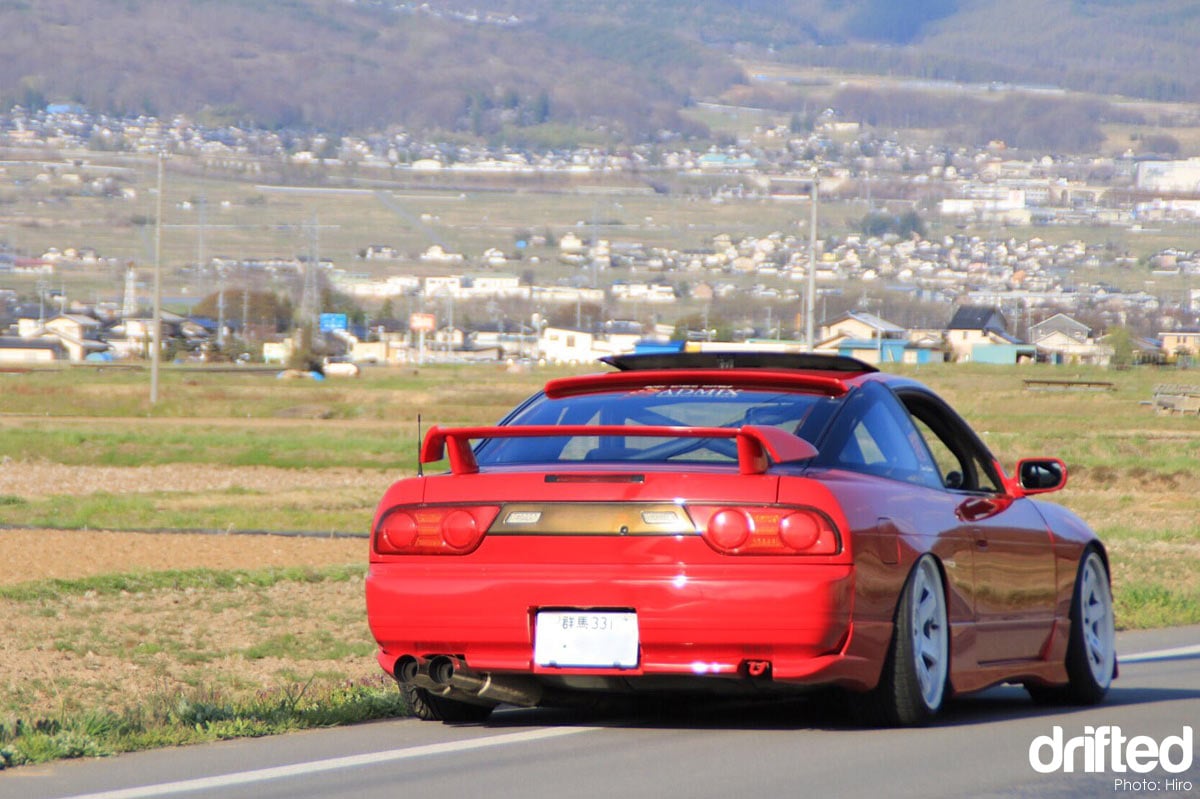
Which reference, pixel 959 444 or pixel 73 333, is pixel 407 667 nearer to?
pixel 959 444

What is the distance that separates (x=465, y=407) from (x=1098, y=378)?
1622 inches

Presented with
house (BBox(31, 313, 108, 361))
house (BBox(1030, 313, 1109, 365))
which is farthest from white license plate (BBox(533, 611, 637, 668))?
house (BBox(31, 313, 108, 361))

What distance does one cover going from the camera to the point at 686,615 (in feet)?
22.1

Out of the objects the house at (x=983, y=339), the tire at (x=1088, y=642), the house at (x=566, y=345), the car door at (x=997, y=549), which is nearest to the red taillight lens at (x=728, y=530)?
the car door at (x=997, y=549)

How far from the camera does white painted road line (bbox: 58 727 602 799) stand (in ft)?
20.4

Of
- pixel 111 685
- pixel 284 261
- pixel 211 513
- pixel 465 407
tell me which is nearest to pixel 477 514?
pixel 111 685

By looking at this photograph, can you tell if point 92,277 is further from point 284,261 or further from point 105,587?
point 105,587

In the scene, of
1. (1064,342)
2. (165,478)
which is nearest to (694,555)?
(165,478)

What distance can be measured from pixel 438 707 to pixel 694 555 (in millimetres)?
1642

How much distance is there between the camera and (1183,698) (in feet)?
28.9

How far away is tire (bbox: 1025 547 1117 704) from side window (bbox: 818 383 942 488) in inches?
47.1

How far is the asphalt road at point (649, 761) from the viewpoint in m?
6.24

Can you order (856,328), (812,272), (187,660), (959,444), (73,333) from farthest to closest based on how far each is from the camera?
(73,333), (856,328), (812,272), (187,660), (959,444)

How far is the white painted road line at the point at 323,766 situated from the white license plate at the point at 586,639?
0.50 meters
